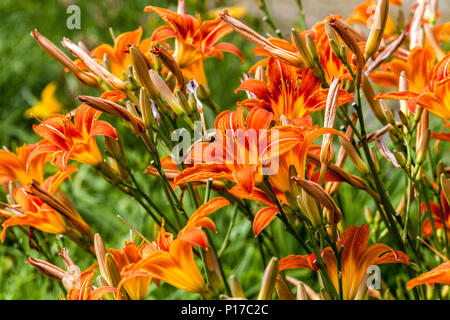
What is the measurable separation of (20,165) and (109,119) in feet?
3.56

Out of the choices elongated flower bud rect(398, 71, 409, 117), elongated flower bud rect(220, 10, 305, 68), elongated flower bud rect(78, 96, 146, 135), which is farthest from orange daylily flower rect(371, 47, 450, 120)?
elongated flower bud rect(78, 96, 146, 135)

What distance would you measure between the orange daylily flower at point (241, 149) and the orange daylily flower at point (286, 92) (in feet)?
0.23

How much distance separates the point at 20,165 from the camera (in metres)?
1.02

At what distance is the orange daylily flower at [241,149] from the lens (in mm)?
668

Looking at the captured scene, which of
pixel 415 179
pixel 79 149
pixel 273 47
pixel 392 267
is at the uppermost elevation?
pixel 273 47

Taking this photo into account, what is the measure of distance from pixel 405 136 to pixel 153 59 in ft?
1.45

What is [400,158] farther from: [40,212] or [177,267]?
[40,212]

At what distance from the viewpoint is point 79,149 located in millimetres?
869

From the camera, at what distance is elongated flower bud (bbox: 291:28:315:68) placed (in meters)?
0.81

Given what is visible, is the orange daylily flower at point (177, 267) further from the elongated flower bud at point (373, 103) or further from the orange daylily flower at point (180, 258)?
the elongated flower bud at point (373, 103)

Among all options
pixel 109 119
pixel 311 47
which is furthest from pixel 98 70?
pixel 109 119

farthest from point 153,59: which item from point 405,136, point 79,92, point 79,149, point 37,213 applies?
point 79,92

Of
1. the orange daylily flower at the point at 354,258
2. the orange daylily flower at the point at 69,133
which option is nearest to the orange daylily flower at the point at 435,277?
the orange daylily flower at the point at 354,258

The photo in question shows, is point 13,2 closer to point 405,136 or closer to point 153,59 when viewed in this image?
point 153,59
